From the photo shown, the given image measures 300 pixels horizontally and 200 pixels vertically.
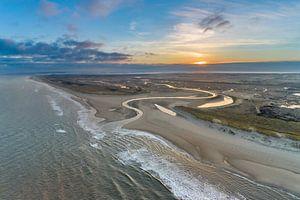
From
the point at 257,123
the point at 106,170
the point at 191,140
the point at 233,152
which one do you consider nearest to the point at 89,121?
the point at 191,140

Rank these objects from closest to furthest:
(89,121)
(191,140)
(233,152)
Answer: (233,152), (191,140), (89,121)

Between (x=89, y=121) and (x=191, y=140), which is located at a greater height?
(x=89, y=121)

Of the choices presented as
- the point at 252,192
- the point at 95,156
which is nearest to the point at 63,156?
the point at 95,156

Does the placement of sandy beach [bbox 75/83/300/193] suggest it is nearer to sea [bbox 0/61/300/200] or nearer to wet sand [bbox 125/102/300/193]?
wet sand [bbox 125/102/300/193]

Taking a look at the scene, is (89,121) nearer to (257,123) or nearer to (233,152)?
(233,152)

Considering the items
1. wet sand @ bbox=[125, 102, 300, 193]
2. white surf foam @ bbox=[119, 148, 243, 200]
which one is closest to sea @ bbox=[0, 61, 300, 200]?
white surf foam @ bbox=[119, 148, 243, 200]

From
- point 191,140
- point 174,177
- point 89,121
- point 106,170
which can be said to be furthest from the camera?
point 89,121

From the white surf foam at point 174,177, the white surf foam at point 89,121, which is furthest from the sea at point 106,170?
the white surf foam at point 89,121

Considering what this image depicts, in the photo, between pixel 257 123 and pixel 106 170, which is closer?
pixel 106 170

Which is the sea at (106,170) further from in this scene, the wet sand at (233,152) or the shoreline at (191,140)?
the wet sand at (233,152)
